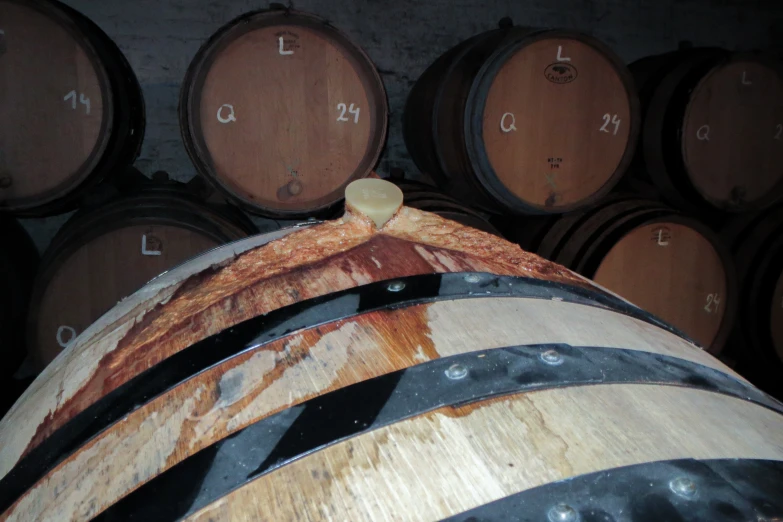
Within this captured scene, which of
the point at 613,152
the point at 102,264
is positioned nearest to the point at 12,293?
the point at 102,264

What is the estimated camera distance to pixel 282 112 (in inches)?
85.7

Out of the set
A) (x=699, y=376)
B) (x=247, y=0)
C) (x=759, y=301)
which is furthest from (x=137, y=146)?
(x=759, y=301)

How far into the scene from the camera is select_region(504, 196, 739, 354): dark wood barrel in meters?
2.54

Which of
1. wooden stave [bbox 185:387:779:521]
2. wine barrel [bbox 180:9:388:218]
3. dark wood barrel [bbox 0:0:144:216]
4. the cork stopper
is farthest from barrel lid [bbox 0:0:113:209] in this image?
wooden stave [bbox 185:387:779:521]

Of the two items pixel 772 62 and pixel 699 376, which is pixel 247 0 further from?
pixel 699 376

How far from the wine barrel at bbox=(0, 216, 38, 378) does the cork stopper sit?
6.49 ft

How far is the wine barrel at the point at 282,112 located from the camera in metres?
2.10

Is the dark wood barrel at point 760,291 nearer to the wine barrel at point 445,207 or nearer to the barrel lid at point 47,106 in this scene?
the wine barrel at point 445,207

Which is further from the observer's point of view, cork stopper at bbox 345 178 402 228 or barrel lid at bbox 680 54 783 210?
barrel lid at bbox 680 54 783 210

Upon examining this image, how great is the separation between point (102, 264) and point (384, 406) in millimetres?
1849

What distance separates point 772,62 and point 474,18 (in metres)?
1.74

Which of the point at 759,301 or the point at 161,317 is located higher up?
the point at 161,317

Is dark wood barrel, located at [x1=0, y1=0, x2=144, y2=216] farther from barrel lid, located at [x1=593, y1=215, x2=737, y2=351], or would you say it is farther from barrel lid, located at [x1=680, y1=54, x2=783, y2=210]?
barrel lid, located at [x1=680, y1=54, x2=783, y2=210]

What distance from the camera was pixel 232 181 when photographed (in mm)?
2154
